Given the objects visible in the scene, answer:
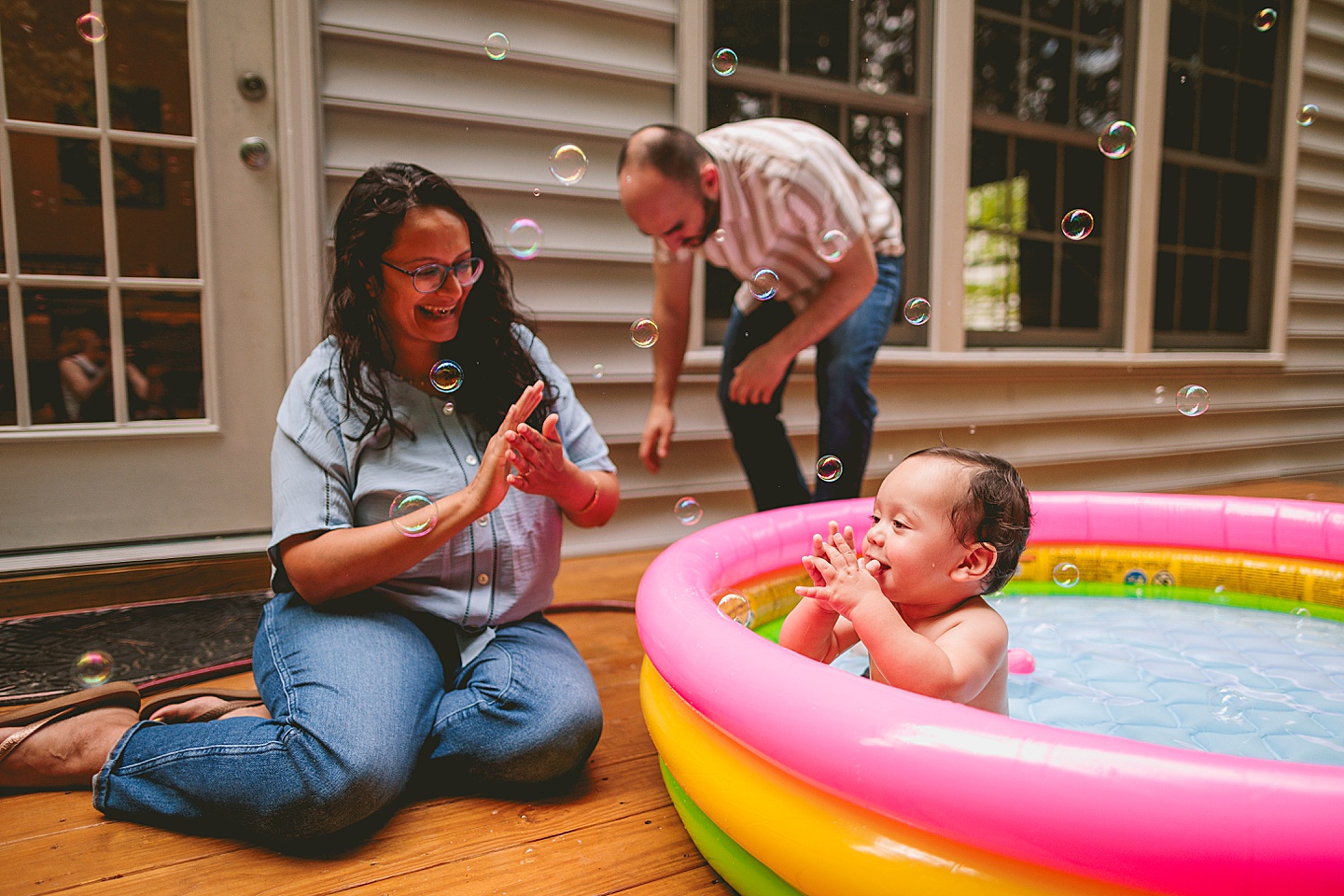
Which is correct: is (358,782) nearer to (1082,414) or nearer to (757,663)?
(757,663)

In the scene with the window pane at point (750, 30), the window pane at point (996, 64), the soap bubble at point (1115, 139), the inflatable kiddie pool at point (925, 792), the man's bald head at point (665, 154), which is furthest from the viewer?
the window pane at point (996, 64)

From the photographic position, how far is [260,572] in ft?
7.84

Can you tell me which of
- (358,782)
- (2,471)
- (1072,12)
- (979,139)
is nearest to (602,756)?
(358,782)

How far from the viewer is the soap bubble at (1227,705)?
1.46 metres

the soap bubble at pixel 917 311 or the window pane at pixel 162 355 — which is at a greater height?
the soap bubble at pixel 917 311

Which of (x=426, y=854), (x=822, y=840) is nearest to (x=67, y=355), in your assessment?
(x=426, y=854)

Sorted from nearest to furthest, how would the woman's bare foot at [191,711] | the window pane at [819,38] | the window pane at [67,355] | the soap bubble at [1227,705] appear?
1. the woman's bare foot at [191,711]
2. the soap bubble at [1227,705]
3. the window pane at [67,355]
4. the window pane at [819,38]

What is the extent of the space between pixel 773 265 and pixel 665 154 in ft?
1.76

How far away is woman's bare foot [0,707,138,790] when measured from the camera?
1.27m

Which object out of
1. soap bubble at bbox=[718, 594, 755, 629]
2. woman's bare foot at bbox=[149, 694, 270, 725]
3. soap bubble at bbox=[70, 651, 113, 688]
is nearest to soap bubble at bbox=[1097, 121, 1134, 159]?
soap bubble at bbox=[718, 594, 755, 629]

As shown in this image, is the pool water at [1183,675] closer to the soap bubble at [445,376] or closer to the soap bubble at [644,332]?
the soap bubble at [644,332]

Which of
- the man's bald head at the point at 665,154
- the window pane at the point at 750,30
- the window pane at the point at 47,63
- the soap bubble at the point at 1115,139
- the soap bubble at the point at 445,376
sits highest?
the window pane at the point at 750,30

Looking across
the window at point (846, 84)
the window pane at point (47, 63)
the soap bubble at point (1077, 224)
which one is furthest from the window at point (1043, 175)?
the window pane at point (47, 63)

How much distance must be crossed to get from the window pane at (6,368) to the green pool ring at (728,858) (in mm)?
2180
